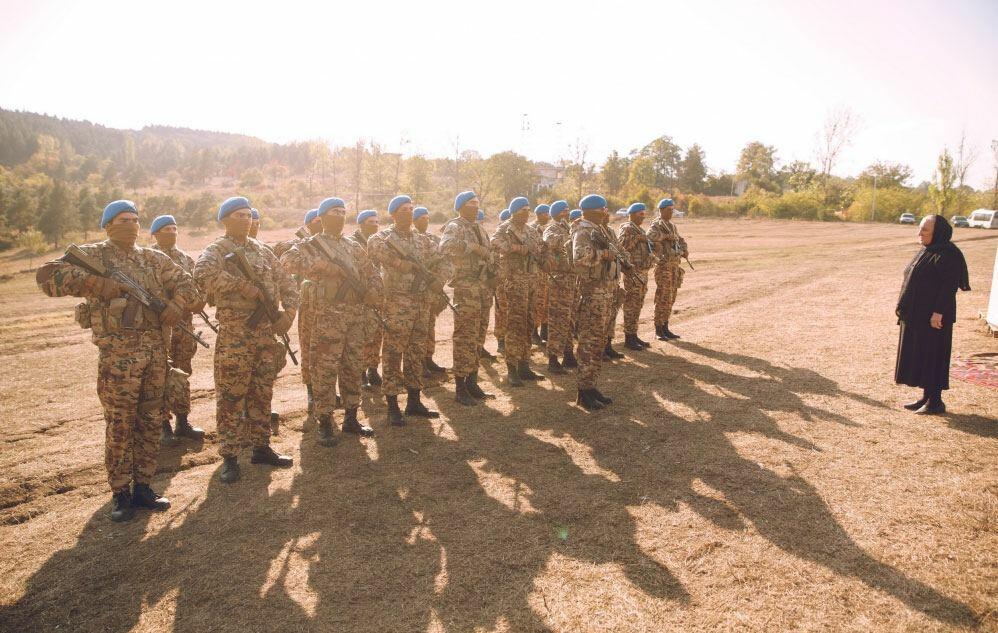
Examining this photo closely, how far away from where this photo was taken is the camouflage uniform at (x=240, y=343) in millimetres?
4273

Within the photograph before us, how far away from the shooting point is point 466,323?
20.5 ft

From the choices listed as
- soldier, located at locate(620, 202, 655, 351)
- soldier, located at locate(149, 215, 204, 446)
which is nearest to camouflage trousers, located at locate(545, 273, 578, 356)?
soldier, located at locate(620, 202, 655, 351)

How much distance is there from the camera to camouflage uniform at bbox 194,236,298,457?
4.27 metres

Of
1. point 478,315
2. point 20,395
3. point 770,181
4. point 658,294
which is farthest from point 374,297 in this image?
point 770,181

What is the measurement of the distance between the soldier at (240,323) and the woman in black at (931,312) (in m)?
6.42

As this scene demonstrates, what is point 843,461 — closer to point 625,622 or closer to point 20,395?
point 625,622

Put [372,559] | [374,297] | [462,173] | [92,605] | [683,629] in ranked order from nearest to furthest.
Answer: [683,629] < [92,605] < [372,559] < [374,297] < [462,173]

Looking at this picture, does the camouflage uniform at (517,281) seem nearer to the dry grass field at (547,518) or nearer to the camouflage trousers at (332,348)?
the dry grass field at (547,518)

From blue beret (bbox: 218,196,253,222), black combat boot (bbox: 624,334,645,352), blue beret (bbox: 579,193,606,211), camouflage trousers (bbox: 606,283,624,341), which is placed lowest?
black combat boot (bbox: 624,334,645,352)

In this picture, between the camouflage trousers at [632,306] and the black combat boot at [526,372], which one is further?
the camouflage trousers at [632,306]

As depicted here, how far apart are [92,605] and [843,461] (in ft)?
18.6

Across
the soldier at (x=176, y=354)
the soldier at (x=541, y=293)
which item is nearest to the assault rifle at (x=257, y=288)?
the soldier at (x=176, y=354)

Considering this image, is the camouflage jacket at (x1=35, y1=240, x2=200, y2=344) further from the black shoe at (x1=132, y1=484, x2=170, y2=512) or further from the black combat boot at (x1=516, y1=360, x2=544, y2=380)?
the black combat boot at (x1=516, y1=360, x2=544, y2=380)

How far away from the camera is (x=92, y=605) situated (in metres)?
3.03
